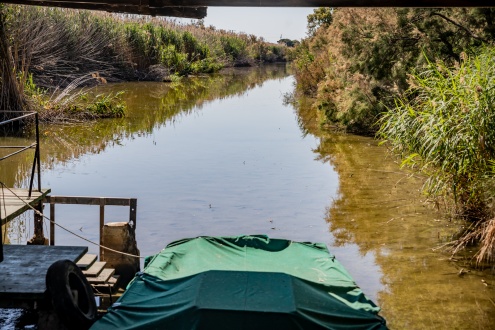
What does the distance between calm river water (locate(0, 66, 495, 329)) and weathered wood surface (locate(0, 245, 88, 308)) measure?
2.48 metres

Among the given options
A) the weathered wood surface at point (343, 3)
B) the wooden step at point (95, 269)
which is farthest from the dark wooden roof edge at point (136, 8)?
the wooden step at point (95, 269)

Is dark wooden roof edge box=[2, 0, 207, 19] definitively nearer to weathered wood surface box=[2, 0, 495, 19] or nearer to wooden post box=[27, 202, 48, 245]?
weathered wood surface box=[2, 0, 495, 19]

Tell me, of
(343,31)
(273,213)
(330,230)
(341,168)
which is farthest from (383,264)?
(343,31)

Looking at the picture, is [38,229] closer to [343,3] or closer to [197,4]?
[197,4]

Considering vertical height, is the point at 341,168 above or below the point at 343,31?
below

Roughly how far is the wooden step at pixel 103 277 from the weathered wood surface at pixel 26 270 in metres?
0.63

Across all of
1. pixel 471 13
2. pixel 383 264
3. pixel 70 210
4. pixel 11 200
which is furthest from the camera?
pixel 471 13

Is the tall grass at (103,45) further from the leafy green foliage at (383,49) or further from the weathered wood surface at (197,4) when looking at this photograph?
the weathered wood surface at (197,4)

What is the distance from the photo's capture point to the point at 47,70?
29.8 meters

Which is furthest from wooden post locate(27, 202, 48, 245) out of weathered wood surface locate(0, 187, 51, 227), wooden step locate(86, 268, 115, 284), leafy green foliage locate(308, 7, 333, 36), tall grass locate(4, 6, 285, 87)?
leafy green foliage locate(308, 7, 333, 36)

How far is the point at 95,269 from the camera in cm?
862

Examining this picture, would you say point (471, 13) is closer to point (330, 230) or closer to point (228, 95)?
point (330, 230)

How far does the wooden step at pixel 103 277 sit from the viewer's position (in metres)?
8.44

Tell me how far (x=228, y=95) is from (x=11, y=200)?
27.8 metres
